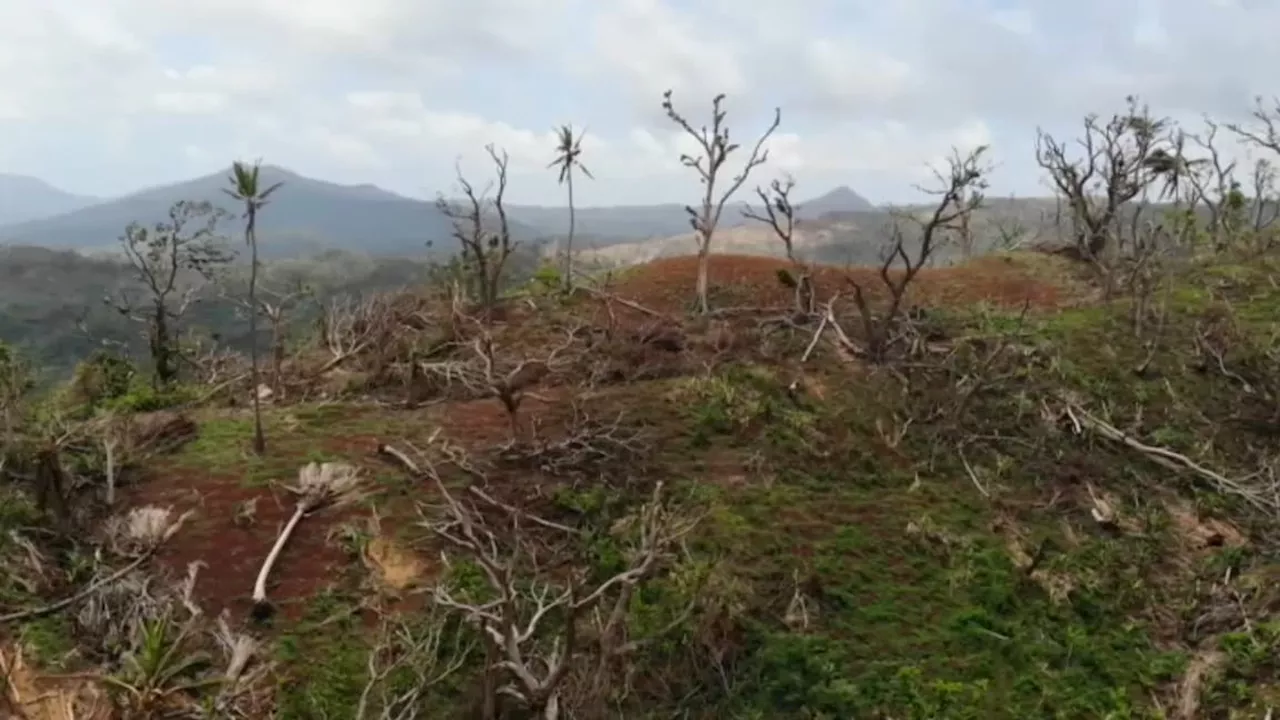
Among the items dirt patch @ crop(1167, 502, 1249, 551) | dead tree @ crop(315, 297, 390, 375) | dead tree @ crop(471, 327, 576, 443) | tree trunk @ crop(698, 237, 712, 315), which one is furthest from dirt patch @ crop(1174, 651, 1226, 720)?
dead tree @ crop(315, 297, 390, 375)

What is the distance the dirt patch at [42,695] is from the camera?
7070 millimetres

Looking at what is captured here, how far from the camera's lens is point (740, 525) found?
395 inches

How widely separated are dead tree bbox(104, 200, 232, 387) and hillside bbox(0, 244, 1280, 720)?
3920 millimetres

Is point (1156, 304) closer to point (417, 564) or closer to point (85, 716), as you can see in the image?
point (417, 564)

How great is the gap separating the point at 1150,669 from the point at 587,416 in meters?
5.94

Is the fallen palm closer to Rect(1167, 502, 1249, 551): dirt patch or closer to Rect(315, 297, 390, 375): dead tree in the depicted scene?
Rect(315, 297, 390, 375): dead tree

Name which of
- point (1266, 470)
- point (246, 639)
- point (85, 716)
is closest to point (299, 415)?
point (246, 639)

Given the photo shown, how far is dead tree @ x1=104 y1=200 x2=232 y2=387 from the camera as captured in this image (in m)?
17.4

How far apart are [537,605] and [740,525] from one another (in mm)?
2404

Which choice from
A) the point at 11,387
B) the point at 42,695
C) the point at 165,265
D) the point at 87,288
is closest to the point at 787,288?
the point at 165,265

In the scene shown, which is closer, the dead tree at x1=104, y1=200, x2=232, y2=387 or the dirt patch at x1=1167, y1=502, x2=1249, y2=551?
the dirt patch at x1=1167, y1=502, x2=1249, y2=551

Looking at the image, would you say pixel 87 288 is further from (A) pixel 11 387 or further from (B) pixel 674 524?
(B) pixel 674 524

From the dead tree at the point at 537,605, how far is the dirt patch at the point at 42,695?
8.10 ft

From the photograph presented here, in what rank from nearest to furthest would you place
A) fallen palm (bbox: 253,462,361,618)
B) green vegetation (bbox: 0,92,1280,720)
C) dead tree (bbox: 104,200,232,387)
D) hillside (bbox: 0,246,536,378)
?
green vegetation (bbox: 0,92,1280,720) < fallen palm (bbox: 253,462,361,618) < dead tree (bbox: 104,200,232,387) < hillside (bbox: 0,246,536,378)
